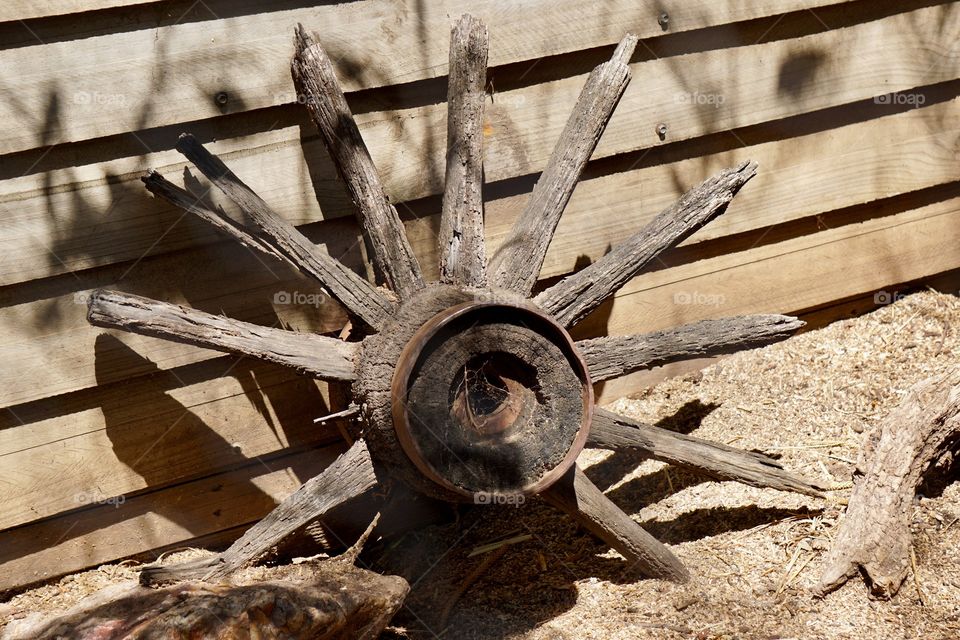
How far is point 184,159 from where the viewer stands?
2898 mm

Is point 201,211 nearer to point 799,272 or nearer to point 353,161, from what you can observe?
point 353,161

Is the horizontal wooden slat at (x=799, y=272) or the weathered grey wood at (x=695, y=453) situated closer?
the weathered grey wood at (x=695, y=453)

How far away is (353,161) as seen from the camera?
9.17 feet

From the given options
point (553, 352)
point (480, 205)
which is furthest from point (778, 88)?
point (553, 352)

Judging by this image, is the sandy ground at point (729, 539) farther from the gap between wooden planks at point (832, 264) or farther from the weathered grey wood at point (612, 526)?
the gap between wooden planks at point (832, 264)

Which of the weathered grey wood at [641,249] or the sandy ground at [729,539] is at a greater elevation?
the weathered grey wood at [641,249]

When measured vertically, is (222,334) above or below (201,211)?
below

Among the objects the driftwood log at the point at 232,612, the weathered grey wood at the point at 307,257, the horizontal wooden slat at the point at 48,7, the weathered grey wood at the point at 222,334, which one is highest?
the horizontal wooden slat at the point at 48,7

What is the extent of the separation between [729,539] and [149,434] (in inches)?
82.4

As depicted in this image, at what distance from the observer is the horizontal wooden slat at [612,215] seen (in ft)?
9.52

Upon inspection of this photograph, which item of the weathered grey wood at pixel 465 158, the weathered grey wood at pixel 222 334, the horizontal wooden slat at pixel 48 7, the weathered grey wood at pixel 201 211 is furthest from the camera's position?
Answer: the weathered grey wood at pixel 465 158

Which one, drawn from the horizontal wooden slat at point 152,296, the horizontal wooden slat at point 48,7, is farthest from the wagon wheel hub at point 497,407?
the horizontal wooden slat at point 48,7

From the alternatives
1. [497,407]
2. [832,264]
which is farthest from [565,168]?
[832,264]

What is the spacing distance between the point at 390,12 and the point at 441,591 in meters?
2.03
